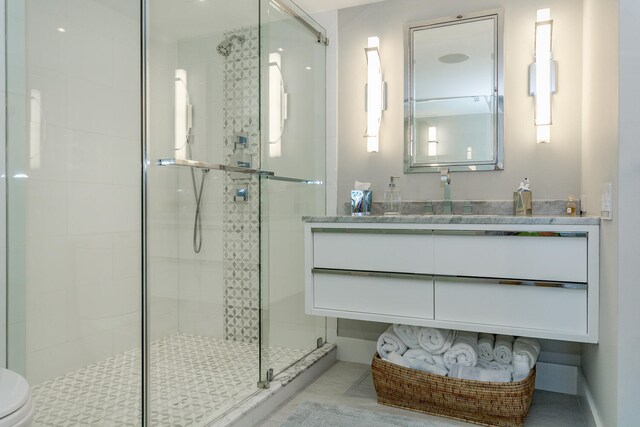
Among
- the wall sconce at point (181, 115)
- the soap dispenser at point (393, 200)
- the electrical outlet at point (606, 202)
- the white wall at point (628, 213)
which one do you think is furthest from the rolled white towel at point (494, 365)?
the wall sconce at point (181, 115)

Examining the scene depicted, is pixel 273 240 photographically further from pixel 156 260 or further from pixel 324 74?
pixel 324 74

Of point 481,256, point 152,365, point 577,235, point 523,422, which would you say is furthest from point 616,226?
point 152,365

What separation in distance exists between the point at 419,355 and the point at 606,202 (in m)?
1.06

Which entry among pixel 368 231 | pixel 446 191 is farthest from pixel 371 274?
pixel 446 191

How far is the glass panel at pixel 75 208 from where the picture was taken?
1534 mm

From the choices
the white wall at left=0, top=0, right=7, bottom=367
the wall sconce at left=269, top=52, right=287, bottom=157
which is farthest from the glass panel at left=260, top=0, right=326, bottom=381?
the white wall at left=0, top=0, right=7, bottom=367

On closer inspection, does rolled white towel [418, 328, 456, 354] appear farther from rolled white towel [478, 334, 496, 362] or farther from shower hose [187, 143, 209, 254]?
shower hose [187, 143, 209, 254]

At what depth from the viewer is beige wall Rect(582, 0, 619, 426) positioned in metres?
1.54

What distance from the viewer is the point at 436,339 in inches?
84.5

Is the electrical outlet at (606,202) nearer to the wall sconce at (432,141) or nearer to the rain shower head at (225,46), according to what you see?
the wall sconce at (432,141)

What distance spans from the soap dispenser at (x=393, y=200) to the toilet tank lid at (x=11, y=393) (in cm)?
199

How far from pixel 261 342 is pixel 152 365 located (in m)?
0.65

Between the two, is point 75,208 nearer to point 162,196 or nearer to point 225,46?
point 162,196

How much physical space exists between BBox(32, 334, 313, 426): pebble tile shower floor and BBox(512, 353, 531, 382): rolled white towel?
3.93ft
